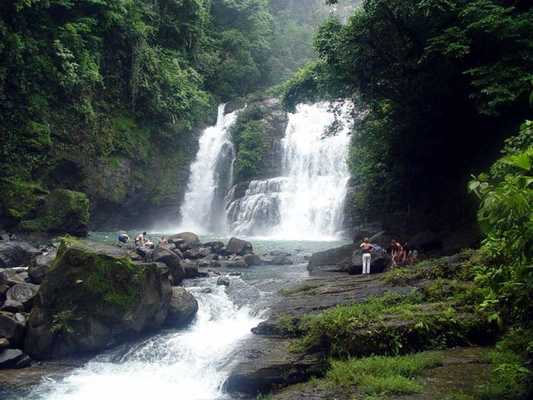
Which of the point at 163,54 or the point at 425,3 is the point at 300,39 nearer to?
the point at 163,54

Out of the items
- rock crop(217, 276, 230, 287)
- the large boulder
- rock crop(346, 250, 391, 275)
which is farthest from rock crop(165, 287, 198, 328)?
rock crop(346, 250, 391, 275)

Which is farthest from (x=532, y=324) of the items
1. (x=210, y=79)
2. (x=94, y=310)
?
(x=210, y=79)

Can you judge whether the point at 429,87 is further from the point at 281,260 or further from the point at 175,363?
the point at 175,363

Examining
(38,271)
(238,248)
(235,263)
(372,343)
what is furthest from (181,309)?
(238,248)

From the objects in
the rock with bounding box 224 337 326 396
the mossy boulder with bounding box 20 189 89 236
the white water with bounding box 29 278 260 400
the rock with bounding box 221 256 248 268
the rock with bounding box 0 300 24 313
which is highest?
the mossy boulder with bounding box 20 189 89 236

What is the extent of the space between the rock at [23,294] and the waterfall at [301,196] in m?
20.1

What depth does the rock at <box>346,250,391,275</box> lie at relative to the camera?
1585 cm

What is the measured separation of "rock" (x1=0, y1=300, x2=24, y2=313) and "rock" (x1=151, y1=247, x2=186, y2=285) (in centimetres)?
483

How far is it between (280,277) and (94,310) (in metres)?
7.90

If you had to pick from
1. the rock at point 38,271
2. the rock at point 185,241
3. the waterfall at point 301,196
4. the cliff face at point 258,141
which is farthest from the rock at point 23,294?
the cliff face at point 258,141

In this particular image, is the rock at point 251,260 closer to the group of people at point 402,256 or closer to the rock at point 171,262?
the rock at point 171,262

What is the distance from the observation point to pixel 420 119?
1794 cm

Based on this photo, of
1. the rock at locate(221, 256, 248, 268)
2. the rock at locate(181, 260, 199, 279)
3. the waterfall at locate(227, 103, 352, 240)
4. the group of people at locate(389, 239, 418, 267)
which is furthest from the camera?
the waterfall at locate(227, 103, 352, 240)

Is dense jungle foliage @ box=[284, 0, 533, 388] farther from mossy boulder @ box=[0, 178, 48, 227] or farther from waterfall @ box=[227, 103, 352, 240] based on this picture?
mossy boulder @ box=[0, 178, 48, 227]
